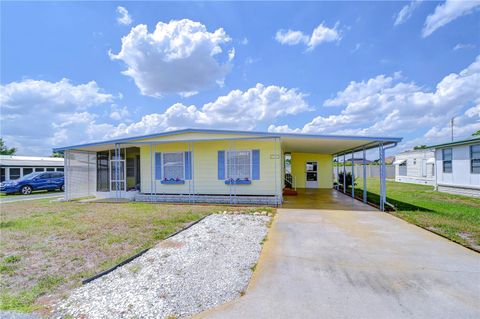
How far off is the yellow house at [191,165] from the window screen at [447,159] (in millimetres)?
7518

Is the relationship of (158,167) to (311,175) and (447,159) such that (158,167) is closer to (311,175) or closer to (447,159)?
(311,175)

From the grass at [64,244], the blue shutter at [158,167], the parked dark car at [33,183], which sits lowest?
the grass at [64,244]

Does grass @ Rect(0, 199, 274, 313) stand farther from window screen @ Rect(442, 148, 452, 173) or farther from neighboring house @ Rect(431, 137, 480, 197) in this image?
window screen @ Rect(442, 148, 452, 173)

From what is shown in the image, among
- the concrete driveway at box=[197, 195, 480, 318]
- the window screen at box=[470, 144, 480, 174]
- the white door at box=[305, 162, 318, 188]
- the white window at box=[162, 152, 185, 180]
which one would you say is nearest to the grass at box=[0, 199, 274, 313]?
the concrete driveway at box=[197, 195, 480, 318]

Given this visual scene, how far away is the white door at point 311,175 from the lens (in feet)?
56.4

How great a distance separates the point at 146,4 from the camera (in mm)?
9477

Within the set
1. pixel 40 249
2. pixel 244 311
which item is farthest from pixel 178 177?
pixel 244 311

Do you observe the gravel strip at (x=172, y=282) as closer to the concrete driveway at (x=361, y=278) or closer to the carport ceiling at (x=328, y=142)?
the concrete driveway at (x=361, y=278)

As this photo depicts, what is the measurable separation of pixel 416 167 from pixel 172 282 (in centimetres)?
2619

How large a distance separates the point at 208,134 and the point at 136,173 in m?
5.45

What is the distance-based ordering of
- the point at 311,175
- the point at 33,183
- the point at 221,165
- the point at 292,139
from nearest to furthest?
the point at 292,139 → the point at 221,165 → the point at 33,183 → the point at 311,175

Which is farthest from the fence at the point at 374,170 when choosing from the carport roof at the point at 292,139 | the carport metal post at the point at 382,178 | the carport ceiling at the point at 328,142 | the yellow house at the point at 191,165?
the yellow house at the point at 191,165

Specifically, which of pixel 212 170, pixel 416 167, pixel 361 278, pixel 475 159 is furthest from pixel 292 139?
pixel 416 167

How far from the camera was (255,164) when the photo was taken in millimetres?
10969
